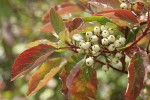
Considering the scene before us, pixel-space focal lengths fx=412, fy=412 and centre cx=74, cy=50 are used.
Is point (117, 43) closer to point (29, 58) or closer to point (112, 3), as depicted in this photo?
point (112, 3)

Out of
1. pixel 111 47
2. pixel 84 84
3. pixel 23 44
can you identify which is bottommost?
pixel 23 44

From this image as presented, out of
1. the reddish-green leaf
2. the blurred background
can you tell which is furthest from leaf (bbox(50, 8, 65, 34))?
the blurred background

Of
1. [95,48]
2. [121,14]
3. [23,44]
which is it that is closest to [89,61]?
[95,48]

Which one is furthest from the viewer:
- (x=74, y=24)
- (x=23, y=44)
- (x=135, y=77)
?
(x=23, y=44)

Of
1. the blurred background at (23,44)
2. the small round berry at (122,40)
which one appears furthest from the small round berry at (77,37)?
the blurred background at (23,44)

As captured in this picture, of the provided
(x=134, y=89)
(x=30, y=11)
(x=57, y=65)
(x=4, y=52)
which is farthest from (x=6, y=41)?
(x=134, y=89)

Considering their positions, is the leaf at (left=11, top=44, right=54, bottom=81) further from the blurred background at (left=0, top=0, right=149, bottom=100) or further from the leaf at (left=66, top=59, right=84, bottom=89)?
the blurred background at (left=0, top=0, right=149, bottom=100)
